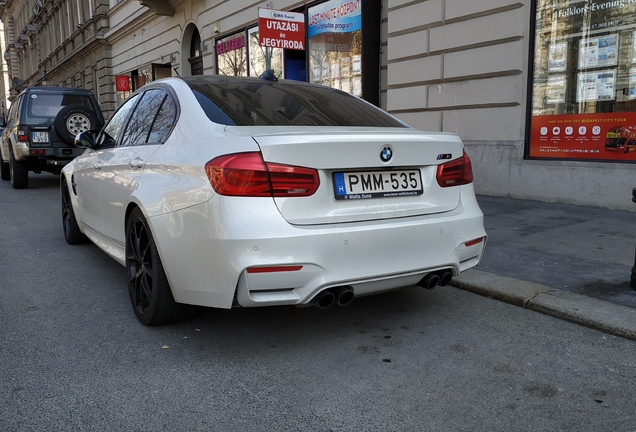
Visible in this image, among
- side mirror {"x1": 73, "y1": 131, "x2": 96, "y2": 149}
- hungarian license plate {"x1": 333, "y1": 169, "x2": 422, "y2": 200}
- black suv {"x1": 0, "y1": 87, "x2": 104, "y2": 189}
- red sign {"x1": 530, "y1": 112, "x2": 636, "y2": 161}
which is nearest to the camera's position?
hungarian license plate {"x1": 333, "y1": 169, "x2": 422, "y2": 200}

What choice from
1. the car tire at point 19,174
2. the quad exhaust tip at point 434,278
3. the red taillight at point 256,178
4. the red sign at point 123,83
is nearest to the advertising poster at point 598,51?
the quad exhaust tip at point 434,278

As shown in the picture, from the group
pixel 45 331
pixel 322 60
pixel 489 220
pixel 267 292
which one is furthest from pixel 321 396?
pixel 322 60

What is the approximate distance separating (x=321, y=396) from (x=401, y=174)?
1264 millimetres

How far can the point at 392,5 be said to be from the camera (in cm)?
980

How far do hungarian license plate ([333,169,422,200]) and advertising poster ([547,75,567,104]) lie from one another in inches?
215

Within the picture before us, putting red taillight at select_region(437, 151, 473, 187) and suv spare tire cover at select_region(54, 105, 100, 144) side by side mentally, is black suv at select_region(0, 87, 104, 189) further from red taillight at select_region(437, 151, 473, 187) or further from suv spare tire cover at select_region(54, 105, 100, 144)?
red taillight at select_region(437, 151, 473, 187)

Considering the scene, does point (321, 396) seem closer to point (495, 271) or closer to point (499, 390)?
point (499, 390)

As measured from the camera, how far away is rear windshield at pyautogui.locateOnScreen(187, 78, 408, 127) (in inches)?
127

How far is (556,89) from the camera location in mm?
7605

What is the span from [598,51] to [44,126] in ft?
33.4

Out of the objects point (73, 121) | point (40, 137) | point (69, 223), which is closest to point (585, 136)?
point (69, 223)

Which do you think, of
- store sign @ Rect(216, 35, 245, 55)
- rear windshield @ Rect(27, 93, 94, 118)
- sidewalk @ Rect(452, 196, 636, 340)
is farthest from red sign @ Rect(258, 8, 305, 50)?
sidewalk @ Rect(452, 196, 636, 340)

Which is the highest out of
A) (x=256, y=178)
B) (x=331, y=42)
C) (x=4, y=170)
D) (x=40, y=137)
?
(x=331, y=42)

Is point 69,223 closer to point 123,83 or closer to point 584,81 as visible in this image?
point 584,81
